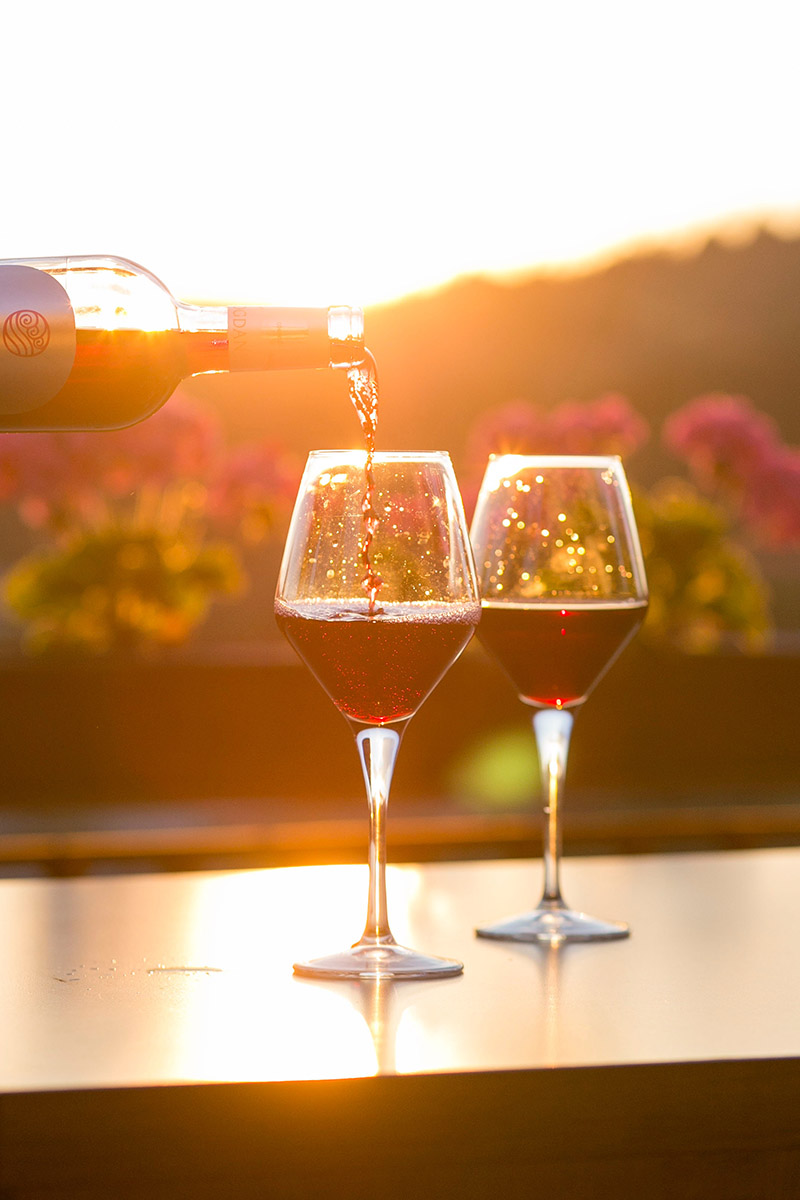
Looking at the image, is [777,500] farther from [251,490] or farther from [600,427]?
[251,490]

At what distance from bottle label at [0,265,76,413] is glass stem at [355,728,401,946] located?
1.19ft

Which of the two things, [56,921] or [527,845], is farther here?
[527,845]

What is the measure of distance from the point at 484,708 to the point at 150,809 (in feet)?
2.50

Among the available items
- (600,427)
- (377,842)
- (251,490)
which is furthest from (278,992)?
(600,427)

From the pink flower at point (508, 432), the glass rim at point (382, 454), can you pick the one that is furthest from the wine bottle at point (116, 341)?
the pink flower at point (508, 432)

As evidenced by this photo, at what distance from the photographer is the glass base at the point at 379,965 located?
94 cm

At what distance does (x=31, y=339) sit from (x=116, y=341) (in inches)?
6.9

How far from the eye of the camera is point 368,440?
1.09m

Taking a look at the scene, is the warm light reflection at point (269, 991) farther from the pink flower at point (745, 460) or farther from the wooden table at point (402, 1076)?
the pink flower at point (745, 460)

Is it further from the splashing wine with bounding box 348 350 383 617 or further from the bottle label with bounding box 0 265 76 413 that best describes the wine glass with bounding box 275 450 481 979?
the bottle label with bounding box 0 265 76 413

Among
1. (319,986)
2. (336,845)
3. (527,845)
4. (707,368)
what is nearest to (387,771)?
(319,986)

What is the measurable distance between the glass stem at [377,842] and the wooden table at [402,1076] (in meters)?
Result: 0.05

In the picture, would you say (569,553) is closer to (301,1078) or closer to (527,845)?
(301,1078)

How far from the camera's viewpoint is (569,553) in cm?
120
